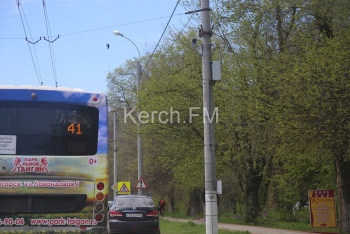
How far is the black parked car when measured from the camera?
20.2 m

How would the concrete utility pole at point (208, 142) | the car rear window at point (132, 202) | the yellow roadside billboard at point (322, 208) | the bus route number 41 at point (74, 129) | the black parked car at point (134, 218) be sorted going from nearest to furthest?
1. the bus route number 41 at point (74, 129)
2. the concrete utility pole at point (208, 142)
3. the black parked car at point (134, 218)
4. the car rear window at point (132, 202)
5. the yellow roadside billboard at point (322, 208)

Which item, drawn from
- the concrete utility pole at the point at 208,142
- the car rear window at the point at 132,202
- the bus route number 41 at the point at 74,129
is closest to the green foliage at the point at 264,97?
the concrete utility pole at the point at 208,142

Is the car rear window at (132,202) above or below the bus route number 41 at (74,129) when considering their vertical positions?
below

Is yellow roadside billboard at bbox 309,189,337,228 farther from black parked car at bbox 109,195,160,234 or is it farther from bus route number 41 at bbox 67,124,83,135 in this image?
bus route number 41 at bbox 67,124,83,135

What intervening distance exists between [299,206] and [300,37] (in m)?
24.1

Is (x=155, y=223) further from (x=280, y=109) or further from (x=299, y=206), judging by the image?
(x=299, y=206)

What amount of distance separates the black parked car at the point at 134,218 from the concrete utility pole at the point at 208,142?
5443 mm

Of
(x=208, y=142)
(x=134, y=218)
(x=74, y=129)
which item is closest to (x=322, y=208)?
(x=134, y=218)

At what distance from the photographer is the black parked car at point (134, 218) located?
20.2 metres

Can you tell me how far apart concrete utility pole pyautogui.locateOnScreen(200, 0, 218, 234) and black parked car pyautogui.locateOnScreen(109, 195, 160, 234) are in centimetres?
544

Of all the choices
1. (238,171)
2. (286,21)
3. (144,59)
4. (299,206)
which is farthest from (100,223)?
(144,59)

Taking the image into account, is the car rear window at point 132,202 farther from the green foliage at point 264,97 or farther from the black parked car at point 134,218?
the green foliage at point 264,97

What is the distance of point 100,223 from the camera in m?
10.6

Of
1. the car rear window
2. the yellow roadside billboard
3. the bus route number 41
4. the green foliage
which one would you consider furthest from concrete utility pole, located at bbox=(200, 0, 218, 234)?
the yellow roadside billboard
